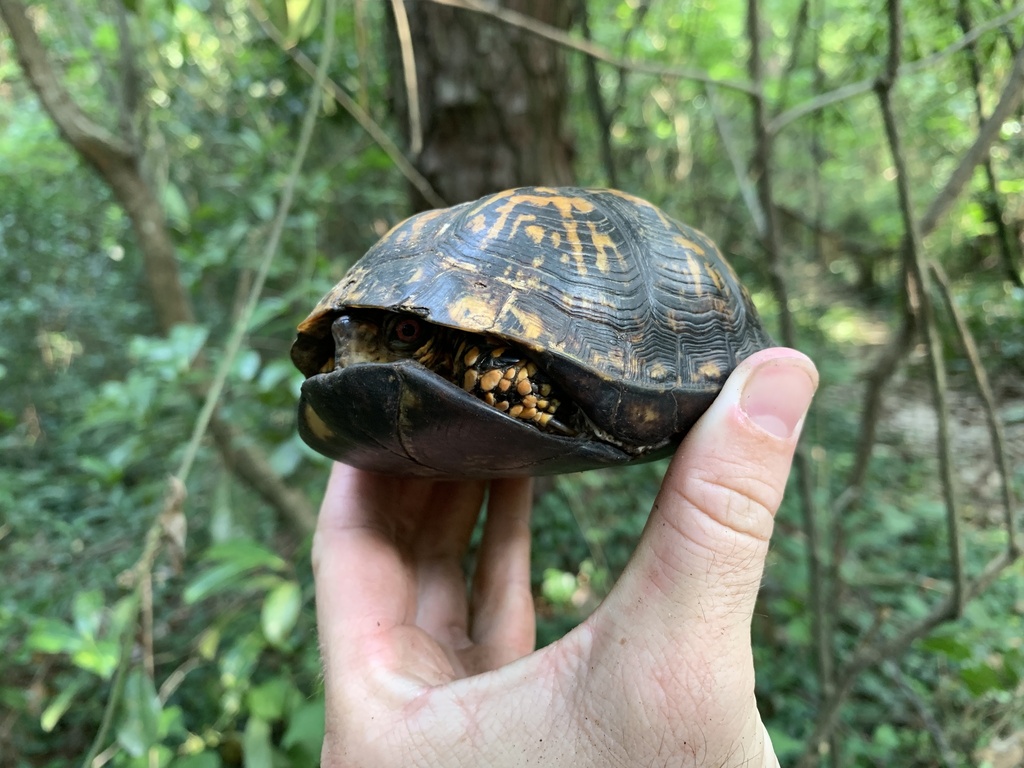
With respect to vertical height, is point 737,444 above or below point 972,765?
above

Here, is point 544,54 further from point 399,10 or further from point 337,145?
point 337,145

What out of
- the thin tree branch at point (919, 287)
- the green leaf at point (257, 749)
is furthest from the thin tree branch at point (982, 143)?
the green leaf at point (257, 749)

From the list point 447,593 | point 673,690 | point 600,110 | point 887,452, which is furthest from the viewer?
point 887,452

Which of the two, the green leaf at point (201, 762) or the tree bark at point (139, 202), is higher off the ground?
the tree bark at point (139, 202)

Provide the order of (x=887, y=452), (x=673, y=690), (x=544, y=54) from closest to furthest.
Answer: (x=673, y=690), (x=544, y=54), (x=887, y=452)

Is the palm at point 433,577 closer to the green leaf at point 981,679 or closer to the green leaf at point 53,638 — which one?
the green leaf at point 53,638

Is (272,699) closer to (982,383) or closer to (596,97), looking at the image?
(982,383)

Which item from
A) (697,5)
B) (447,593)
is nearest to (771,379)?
(447,593)
